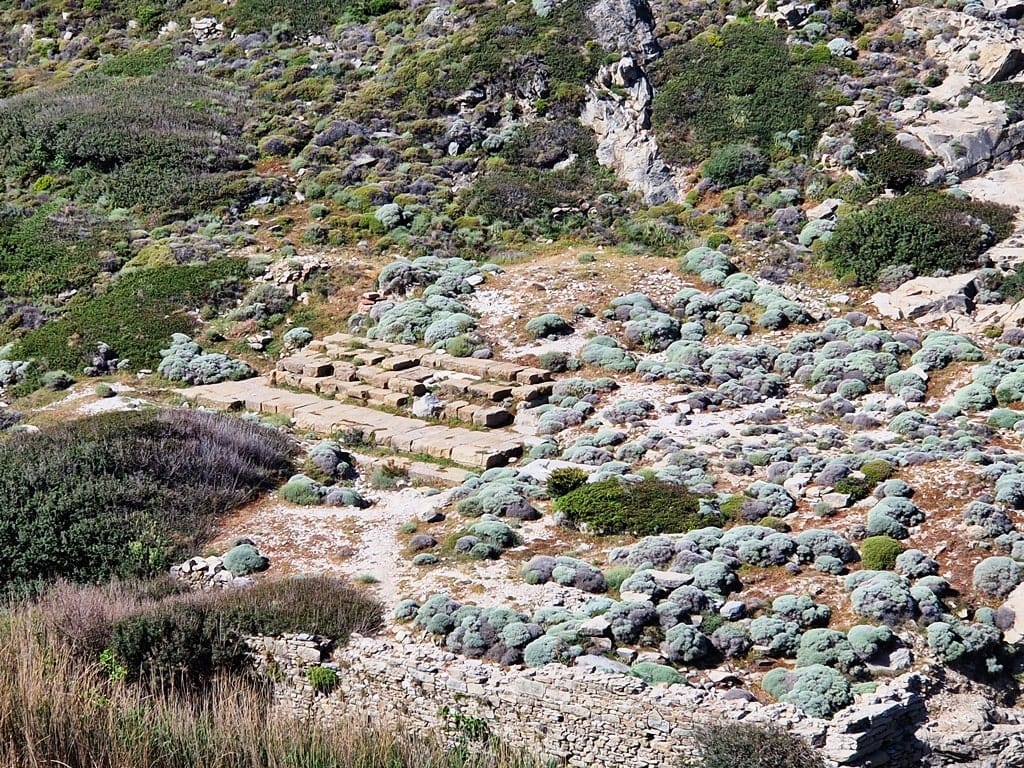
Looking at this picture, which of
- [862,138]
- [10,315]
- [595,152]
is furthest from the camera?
[595,152]

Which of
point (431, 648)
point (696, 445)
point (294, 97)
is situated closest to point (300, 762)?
point (431, 648)

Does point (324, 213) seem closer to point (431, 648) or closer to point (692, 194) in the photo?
point (692, 194)

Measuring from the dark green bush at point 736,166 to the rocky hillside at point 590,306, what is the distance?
0.41 ft

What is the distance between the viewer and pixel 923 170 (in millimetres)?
34094

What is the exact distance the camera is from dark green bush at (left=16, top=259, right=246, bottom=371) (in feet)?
102

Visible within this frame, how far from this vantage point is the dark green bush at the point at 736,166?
36594 millimetres

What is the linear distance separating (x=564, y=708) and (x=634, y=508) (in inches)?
263

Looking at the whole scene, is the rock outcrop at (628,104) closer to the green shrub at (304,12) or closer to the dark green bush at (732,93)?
the dark green bush at (732,93)

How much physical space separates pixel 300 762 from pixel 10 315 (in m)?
25.1

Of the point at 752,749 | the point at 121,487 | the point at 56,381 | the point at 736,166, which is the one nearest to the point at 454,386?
the point at 121,487

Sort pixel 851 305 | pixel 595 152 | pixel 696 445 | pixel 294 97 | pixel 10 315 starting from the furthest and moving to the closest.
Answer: pixel 294 97 → pixel 595 152 → pixel 10 315 → pixel 851 305 → pixel 696 445

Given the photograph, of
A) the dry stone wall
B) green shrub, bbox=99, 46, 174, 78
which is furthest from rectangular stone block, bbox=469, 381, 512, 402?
green shrub, bbox=99, 46, 174, 78

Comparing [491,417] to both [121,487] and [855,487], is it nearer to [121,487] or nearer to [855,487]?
[121,487]

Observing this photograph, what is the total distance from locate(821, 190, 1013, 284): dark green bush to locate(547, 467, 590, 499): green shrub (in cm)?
1196
